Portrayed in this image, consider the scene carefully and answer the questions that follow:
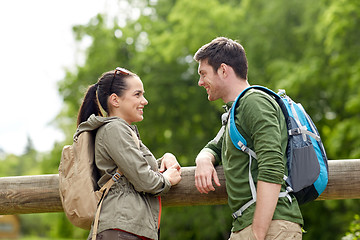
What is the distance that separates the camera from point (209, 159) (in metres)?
3.06

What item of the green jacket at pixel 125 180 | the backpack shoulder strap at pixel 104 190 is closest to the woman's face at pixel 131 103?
the green jacket at pixel 125 180

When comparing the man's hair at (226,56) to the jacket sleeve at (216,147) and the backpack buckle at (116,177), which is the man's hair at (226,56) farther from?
the backpack buckle at (116,177)

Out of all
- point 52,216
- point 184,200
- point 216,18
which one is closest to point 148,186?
point 184,200

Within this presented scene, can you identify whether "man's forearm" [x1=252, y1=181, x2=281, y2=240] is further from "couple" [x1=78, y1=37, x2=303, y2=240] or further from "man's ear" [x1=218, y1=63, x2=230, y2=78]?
"man's ear" [x1=218, y1=63, x2=230, y2=78]

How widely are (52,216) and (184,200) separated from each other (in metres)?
33.0

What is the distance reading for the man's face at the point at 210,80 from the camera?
294 centimetres

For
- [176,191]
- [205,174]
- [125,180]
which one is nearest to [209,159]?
[205,174]

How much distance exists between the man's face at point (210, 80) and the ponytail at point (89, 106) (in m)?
0.72

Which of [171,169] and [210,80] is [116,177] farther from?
[210,80]

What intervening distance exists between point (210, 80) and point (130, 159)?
646 mm

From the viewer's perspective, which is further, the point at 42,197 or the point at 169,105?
the point at 169,105

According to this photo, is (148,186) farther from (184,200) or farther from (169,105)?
(169,105)

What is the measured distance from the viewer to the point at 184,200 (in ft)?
11.0

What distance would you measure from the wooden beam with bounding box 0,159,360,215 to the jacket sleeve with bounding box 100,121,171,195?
42 cm
